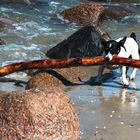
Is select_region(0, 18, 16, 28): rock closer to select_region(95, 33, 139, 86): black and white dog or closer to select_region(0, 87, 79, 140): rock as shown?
select_region(95, 33, 139, 86): black and white dog

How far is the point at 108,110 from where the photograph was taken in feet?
26.1

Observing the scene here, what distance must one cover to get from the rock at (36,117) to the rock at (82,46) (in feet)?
21.0

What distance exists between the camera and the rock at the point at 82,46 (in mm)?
12578

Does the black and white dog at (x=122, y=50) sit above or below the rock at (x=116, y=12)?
below

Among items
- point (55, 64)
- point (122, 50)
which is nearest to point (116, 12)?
point (122, 50)

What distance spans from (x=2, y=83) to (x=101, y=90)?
2127 millimetres

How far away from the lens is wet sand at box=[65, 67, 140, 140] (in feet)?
22.6

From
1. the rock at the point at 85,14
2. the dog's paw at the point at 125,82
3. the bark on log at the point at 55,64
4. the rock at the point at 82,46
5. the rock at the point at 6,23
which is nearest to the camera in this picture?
the bark on log at the point at 55,64

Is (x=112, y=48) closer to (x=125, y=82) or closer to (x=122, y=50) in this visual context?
(x=122, y=50)

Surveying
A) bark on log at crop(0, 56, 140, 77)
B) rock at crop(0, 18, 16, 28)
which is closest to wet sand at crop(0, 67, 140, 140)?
bark on log at crop(0, 56, 140, 77)

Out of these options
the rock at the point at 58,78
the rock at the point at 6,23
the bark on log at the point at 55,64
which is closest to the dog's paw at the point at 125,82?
the bark on log at the point at 55,64

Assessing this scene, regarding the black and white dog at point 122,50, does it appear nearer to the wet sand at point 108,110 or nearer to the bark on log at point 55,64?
the wet sand at point 108,110

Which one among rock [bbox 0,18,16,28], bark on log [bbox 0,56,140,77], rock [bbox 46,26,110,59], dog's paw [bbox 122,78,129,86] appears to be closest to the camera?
bark on log [bbox 0,56,140,77]

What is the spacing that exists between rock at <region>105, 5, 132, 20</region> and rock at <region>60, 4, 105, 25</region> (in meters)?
0.58
